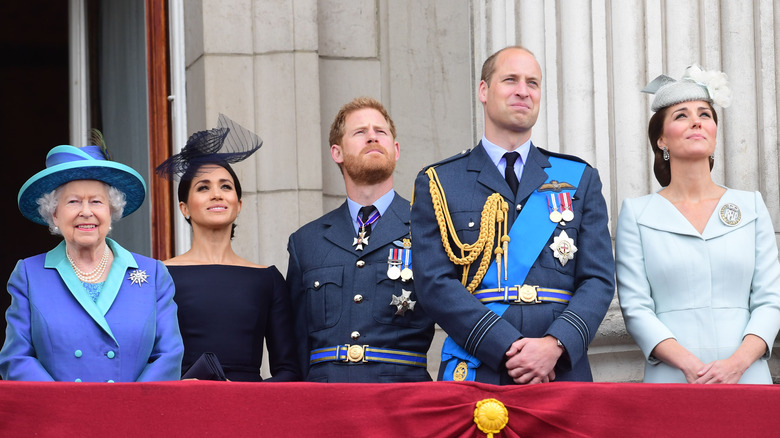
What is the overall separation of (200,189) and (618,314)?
1.80 m

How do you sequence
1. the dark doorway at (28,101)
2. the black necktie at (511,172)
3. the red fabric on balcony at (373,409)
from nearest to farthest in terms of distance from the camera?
the red fabric on balcony at (373,409)
the black necktie at (511,172)
the dark doorway at (28,101)

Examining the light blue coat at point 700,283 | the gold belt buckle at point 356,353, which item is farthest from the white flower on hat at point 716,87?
the gold belt buckle at point 356,353

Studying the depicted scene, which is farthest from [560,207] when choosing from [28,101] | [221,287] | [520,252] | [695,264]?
[28,101]

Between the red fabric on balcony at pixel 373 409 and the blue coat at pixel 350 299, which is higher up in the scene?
the blue coat at pixel 350 299

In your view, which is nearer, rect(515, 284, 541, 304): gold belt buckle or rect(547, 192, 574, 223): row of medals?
rect(515, 284, 541, 304): gold belt buckle

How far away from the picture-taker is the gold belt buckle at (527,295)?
154 inches

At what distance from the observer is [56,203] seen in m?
4.10

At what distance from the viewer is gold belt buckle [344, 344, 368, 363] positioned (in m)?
4.41

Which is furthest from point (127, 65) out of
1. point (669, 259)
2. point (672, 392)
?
point (672, 392)

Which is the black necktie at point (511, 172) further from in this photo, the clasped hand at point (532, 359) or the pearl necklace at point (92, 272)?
the pearl necklace at point (92, 272)

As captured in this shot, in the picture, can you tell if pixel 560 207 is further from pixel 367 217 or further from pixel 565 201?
pixel 367 217

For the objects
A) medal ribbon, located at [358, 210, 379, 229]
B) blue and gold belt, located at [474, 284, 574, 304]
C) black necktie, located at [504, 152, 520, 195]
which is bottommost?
blue and gold belt, located at [474, 284, 574, 304]

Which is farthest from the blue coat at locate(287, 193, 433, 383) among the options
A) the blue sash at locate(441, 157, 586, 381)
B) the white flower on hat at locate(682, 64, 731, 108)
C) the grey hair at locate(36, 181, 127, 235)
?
the white flower on hat at locate(682, 64, 731, 108)

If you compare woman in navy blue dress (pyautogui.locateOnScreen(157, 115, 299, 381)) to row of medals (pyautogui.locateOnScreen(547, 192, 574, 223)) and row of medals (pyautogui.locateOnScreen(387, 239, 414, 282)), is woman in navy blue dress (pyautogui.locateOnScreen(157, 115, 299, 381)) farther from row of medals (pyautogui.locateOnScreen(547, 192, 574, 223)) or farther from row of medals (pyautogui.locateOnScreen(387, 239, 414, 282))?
row of medals (pyautogui.locateOnScreen(547, 192, 574, 223))
